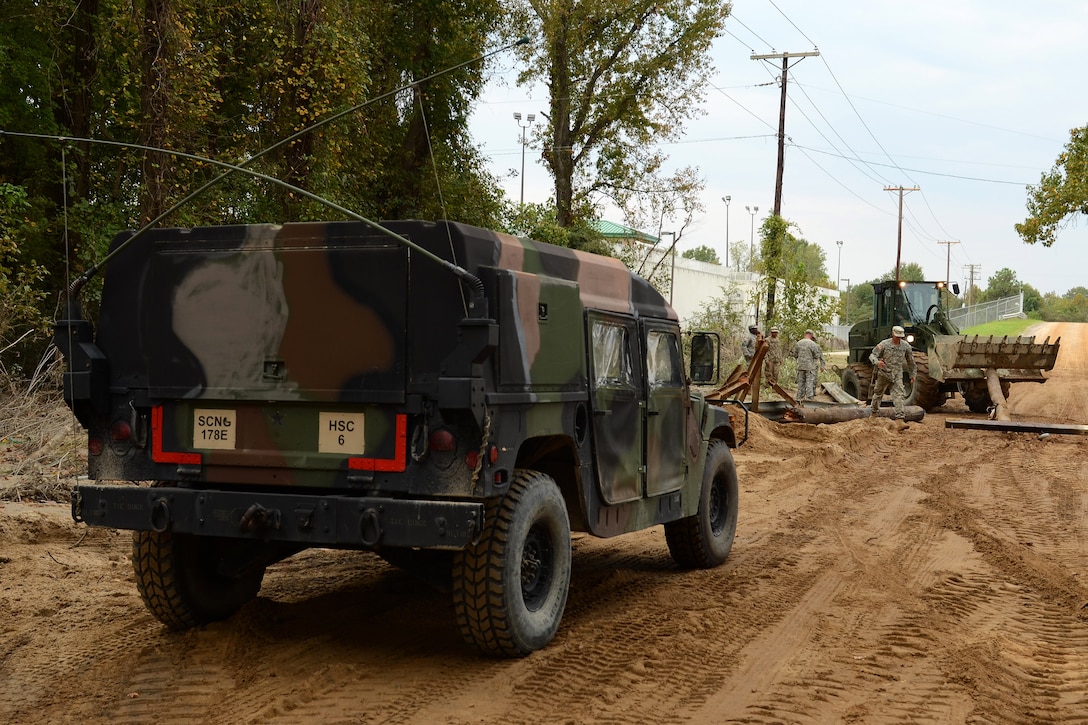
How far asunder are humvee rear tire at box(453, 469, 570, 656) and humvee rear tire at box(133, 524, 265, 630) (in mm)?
1455

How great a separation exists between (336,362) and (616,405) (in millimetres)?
2024

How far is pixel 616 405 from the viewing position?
22.7 ft

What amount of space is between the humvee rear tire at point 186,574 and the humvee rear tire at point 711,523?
10.9 ft

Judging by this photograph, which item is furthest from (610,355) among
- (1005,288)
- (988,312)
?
(1005,288)

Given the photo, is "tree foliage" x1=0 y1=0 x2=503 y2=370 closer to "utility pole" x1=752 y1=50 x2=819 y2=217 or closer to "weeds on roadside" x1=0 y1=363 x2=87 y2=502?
"weeds on roadside" x1=0 y1=363 x2=87 y2=502

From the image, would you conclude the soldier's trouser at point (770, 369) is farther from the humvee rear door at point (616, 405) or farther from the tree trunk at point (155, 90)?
the humvee rear door at point (616, 405)

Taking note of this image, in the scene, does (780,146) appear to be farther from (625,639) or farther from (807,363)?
(625,639)

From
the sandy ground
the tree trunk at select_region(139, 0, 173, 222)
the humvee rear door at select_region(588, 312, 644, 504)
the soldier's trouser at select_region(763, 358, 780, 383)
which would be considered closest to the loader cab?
the soldier's trouser at select_region(763, 358, 780, 383)

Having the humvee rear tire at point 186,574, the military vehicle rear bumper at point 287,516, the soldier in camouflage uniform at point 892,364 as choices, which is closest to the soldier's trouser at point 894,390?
the soldier in camouflage uniform at point 892,364

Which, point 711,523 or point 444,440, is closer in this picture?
point 444,440

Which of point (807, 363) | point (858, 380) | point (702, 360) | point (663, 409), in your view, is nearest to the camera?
point (663, 409)

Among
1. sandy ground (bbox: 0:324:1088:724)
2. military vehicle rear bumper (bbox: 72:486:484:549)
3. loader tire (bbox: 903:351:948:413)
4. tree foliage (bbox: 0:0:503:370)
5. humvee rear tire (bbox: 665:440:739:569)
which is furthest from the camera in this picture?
loader tire (bbox: 903:351:948:413)

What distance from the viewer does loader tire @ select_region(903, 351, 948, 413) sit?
23672 millimetres

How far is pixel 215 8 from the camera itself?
16953 mm
